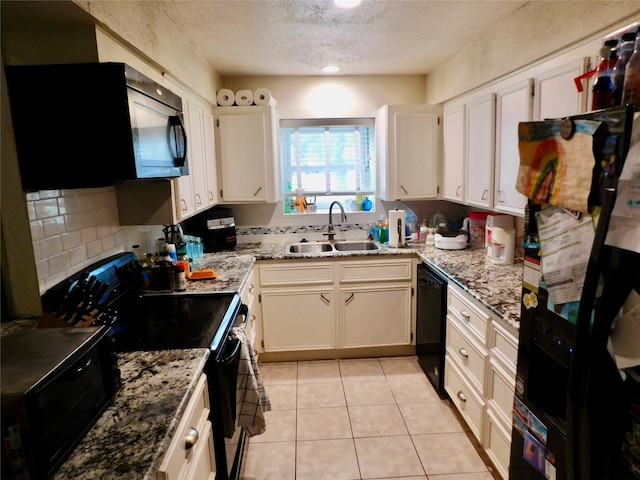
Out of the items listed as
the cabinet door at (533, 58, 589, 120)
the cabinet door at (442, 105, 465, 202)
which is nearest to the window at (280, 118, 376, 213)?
the cabinet door at (442, 105, 465, 202)

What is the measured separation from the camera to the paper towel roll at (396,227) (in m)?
3.22

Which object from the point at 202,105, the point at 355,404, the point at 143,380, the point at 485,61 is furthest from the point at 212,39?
the point at 355,404

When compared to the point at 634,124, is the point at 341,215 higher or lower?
lower

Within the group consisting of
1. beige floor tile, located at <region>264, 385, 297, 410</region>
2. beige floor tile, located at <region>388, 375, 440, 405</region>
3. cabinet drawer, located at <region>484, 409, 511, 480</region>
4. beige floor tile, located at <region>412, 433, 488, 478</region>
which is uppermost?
cabinet drawer, located at <region>484, 409, 511, 480</region>

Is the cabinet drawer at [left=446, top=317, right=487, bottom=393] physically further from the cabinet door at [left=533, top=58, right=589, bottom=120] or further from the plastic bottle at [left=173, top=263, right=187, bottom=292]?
the plastic bottle at [left=173, top=263, right=187, bottom=292]

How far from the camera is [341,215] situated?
369 centimetres

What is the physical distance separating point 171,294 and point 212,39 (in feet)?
5.24

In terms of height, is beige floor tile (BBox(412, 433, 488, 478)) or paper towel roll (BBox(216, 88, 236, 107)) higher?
paper towel roll (BBox(216, 88, 236, 107))

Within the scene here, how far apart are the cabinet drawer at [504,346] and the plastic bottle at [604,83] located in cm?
96

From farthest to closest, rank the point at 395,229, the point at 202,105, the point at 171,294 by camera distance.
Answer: the point at 395,229
the point at 202,105
the point at 171,294

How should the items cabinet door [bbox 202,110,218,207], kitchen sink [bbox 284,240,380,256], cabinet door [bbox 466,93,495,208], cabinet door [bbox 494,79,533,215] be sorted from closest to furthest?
cabinet door [bbox 494,79,533,215] < cabinet door [bbox 466,93,495,208] < cabinet door [bbox 202,110,218,207] < kitchen sink [bbox 284,240,380,256]

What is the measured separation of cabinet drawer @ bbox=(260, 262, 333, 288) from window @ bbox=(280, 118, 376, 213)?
815 mm

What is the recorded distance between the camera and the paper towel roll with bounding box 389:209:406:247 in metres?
3.22

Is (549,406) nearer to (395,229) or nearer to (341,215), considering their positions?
(395,229)
